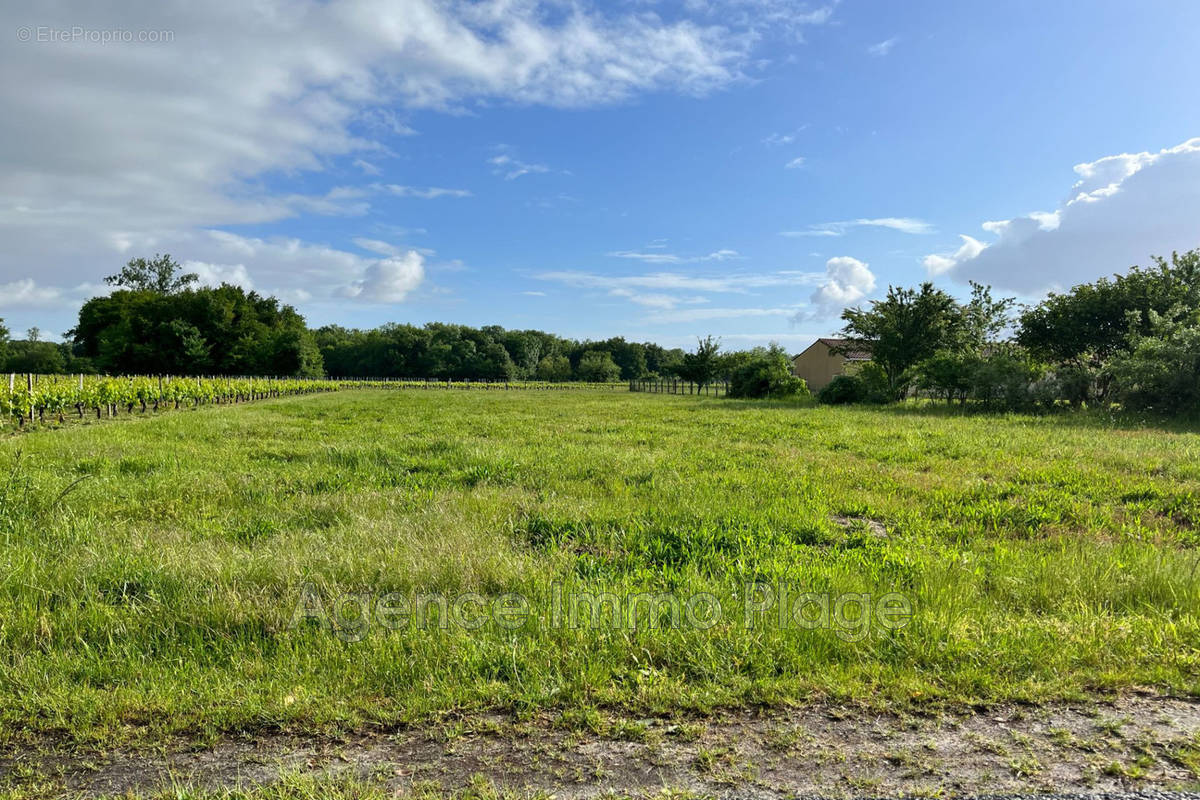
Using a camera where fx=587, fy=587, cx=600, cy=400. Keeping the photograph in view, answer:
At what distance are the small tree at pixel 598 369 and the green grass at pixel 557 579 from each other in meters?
92.4

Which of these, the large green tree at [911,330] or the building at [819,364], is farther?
the building at [819,364]

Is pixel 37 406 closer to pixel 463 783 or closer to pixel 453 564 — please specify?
pixel 453 564

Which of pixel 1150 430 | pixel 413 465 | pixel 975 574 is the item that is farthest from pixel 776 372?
pixel 975 574

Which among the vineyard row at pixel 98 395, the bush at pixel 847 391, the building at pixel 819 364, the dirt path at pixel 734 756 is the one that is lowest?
the dirt path at pixel 734 756

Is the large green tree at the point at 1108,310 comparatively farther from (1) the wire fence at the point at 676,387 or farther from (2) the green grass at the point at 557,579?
(1) the wire fence at the point at 676,387

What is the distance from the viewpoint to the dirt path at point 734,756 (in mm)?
2209

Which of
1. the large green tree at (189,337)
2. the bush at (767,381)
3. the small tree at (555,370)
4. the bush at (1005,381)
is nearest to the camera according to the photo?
the bush at (1005,381)

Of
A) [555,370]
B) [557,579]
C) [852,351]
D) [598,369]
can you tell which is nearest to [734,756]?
[557,579]

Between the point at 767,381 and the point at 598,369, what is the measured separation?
66.4 metres

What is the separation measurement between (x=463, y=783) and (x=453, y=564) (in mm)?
2035

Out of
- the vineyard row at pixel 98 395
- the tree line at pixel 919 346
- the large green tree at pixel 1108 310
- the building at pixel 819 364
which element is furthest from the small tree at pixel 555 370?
the large green tree at pixel 1108 310

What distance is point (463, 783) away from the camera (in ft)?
7.30

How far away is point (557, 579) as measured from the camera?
409 centimetres

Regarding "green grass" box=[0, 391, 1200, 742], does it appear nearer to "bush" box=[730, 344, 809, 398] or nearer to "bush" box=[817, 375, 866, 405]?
"bush" box=[817, 375, 866, 405]
